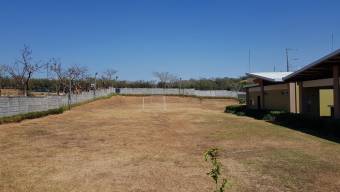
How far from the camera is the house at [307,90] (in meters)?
22.4

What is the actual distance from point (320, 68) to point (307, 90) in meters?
7.51

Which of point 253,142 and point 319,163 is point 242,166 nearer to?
point 319,163

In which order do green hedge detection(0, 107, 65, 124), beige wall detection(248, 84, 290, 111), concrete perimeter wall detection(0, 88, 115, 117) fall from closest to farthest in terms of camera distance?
green hedge detection(0, 107, 65, 124) → concrete perimeter wall detection(0, 88, 115, 117) → beige wall detection(248, 84, 290, 111)

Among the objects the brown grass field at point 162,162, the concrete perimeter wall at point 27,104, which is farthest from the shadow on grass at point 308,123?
the concrete perimeter wall at point 27,104

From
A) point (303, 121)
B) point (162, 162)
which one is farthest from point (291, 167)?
point (303, 121)

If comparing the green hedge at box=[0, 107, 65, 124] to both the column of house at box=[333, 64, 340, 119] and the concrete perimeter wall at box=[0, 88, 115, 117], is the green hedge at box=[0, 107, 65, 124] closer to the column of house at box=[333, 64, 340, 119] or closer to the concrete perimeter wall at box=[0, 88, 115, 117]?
the concrete perimeter wall at box=[0, 88, 115, 117]

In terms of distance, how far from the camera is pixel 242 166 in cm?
1165

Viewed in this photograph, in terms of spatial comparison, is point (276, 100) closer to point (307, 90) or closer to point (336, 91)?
point (307, 90)

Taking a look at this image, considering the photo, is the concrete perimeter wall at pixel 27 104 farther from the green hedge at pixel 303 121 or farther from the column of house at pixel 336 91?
the column of house at pixel 336 91

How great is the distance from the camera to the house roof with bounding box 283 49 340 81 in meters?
19.7

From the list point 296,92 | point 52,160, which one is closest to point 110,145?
point 52,160

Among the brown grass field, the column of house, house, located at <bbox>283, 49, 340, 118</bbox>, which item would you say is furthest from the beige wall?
the brown grass field

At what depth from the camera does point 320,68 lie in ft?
78.6

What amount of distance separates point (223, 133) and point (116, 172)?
36.4 feet
